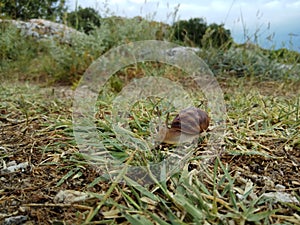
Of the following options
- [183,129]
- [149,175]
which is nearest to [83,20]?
[183,129]

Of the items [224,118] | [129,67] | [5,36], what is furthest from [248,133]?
[5,36]

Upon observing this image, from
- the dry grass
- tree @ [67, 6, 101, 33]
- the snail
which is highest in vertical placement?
tree @ [67, 6, 101, 33]

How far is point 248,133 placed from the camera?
132 cm

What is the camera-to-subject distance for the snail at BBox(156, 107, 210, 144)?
3.84 ft

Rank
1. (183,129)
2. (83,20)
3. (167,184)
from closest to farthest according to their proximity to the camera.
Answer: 1. (167,184)
2. (183,129)
3. (83,20)

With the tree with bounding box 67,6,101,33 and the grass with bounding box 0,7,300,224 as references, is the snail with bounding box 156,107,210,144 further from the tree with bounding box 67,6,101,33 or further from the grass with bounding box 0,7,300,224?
the tree with bounding box 67,6,101,33

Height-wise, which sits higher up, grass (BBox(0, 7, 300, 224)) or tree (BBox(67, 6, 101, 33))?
tree (BBox(67, 6, 101, 33))

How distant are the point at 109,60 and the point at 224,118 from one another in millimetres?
2282

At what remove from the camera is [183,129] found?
3.83 feet

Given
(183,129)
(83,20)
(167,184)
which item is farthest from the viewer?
(83,20)

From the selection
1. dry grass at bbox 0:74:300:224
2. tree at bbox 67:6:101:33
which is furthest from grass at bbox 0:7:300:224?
tree at bbox 67:6:101:33

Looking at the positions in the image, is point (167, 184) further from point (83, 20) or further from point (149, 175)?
point (83, 20)

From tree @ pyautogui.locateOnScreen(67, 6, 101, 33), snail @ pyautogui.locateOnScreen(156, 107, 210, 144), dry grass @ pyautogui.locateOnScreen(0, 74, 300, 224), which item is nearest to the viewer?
dry grass @ pyautogui.locateOnScreen(0, 74, 300, 224)

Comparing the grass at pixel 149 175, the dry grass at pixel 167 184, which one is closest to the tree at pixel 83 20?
the grass at pixel 149 175
